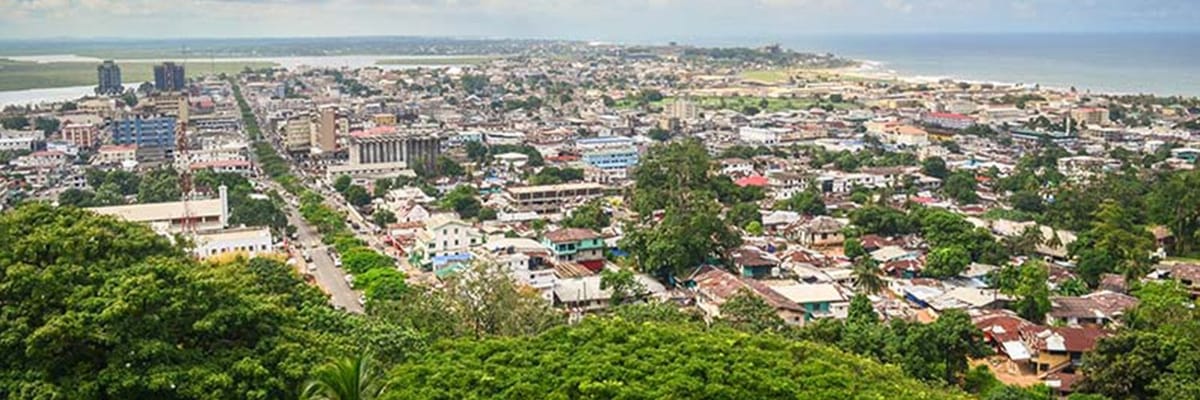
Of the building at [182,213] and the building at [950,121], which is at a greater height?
the building at [950,121]

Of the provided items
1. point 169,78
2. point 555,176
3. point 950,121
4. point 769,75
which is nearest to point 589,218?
point 555,176

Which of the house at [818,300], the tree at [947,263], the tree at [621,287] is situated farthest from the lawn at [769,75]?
the tree at [621,287]

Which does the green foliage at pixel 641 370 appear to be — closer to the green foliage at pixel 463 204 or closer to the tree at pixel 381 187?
the green foliage at pixel 463 204

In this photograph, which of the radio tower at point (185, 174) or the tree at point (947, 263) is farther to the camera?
Answer: the radio tower at point (185, 174)

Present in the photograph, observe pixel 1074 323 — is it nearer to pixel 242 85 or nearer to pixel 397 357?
pixel 397 357

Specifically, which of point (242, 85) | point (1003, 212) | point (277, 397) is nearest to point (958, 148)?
point (1003, 212)

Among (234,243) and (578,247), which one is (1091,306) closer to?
(578,247)

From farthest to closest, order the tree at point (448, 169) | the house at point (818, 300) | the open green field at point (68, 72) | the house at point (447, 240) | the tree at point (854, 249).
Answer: the open green field at point (68, 72) < the tree at point (448, 169) < the tree at point (854, 249) < the house at point (447, 240) < the house at point (818, 300)
